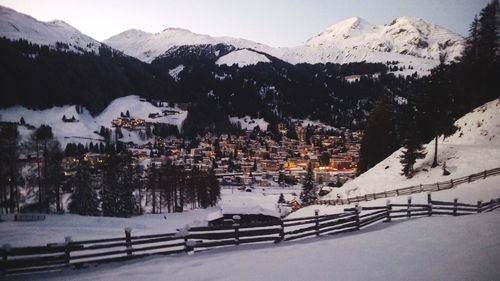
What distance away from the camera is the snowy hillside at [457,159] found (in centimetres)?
4069

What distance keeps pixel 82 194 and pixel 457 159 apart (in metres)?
52.2

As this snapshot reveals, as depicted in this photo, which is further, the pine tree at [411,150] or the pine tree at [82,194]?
the pine tree at [82,194]

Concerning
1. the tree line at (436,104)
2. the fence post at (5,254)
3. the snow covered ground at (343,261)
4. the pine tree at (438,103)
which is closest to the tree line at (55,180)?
the fence post at (5,254)

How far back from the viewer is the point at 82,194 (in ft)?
168

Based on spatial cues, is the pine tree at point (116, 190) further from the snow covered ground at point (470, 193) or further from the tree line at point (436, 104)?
the tree line at point (436, 104)

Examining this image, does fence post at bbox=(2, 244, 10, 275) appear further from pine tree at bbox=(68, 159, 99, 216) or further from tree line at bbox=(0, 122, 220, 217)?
pine tree at bbox=(68, 159, 99, 216)

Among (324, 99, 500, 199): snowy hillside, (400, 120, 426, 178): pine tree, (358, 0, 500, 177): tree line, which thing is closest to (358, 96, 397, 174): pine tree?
(358, 0, 500, 177): tree line

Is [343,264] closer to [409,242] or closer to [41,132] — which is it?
[409,242]

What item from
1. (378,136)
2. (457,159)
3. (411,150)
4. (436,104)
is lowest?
(457,159)

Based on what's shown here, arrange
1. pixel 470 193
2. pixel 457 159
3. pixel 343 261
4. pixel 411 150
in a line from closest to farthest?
pixel 343 261 < pixel 470 193 < pixel 457 159 < pixel 411 150

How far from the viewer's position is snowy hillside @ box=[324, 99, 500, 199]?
40688mm

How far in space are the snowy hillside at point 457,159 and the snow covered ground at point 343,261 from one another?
2471 centimetres

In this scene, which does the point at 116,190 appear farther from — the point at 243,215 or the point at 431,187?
the point at 431,187

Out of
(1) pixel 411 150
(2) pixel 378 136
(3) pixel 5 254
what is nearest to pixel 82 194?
(3) pixel 5 254
